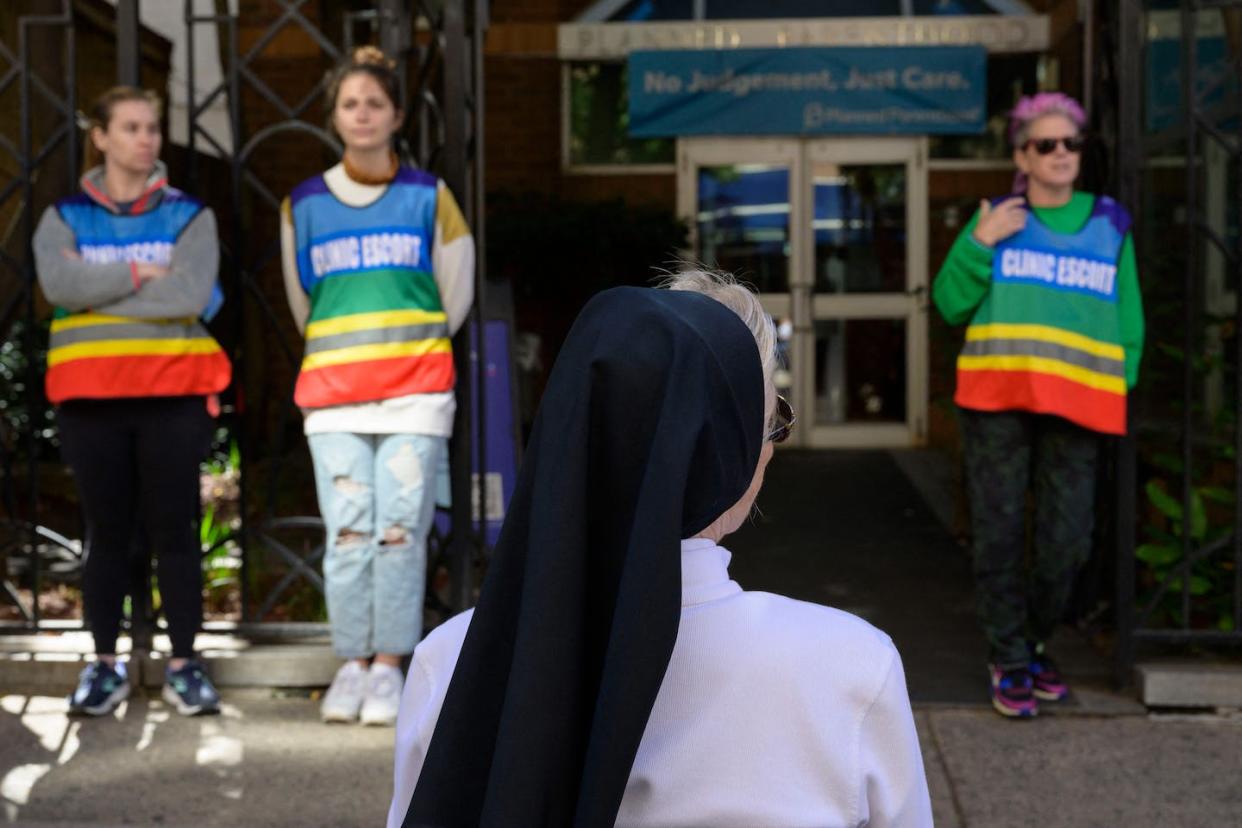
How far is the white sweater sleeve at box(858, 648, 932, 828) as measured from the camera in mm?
1545

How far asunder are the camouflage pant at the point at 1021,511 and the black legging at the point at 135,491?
7.62 feet

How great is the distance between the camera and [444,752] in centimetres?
150

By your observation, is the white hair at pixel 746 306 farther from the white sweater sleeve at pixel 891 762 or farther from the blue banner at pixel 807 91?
the blue banner at pixel 807 91

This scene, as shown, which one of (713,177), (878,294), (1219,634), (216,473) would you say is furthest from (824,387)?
(1219,634)

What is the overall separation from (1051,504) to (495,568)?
131 inches

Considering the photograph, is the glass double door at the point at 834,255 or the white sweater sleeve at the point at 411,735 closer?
the white sweater sleeve at the point at 411,735

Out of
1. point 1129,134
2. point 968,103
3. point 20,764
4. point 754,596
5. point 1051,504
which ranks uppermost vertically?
point 968,103

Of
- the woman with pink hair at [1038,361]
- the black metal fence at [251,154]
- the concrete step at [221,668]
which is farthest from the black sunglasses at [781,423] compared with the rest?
the concrete step at [221,668]

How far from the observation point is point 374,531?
461cm

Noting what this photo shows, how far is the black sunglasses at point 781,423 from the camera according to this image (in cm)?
174

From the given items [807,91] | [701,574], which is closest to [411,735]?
[701,574]

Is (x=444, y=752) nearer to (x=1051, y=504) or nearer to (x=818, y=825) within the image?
(x=818, y=825)

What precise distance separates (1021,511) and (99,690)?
2.81 metres

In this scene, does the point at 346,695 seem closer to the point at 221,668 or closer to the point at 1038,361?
the point at 221,668
